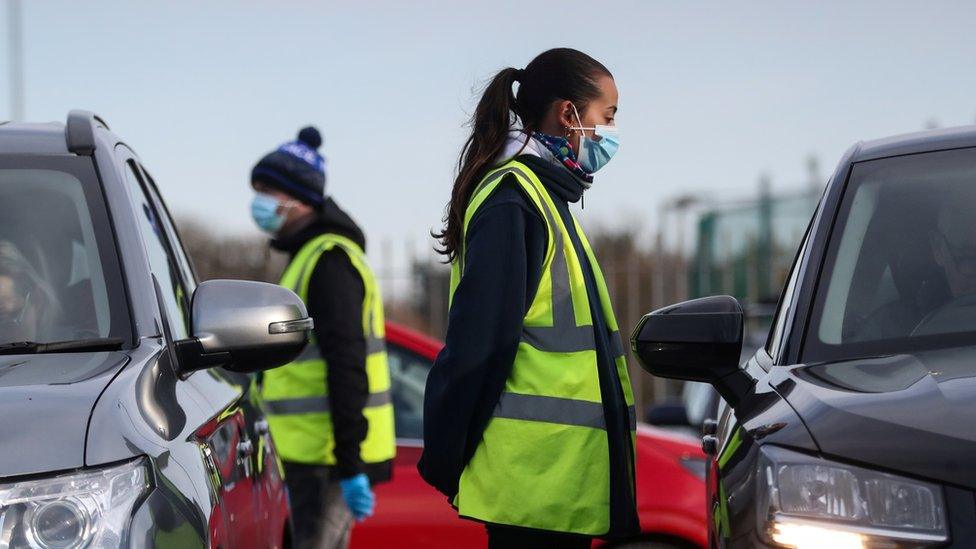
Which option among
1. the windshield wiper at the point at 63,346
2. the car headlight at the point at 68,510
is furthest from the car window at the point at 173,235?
the car headlight at the point at 68,510

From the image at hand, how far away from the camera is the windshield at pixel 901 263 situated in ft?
10.6

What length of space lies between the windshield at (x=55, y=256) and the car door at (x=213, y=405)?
7.4 inches

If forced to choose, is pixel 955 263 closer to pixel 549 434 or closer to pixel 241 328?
pixel 549 434

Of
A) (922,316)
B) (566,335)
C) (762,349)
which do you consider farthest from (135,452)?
(762,349)

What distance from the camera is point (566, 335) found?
3.43m

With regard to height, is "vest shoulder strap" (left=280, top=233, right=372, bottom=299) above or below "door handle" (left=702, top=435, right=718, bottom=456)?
above

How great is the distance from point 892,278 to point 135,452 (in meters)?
1.85

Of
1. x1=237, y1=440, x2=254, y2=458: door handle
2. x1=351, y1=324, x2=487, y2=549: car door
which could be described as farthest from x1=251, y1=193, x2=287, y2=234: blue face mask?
x1=237, y1=440, x2=254, y2=458: door handle

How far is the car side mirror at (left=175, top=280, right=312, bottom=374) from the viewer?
10.0 ft

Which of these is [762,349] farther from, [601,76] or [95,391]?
[95,391]

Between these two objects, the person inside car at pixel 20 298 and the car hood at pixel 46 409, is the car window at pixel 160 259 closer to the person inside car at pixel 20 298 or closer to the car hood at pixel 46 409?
the person inside car at pixel 20 298

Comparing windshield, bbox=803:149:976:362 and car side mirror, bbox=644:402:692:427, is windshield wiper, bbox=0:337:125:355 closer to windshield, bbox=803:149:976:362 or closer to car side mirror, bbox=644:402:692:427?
windshield, bbox=803:149:976:362

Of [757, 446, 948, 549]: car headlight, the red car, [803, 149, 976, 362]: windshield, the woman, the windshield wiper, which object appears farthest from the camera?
the red car

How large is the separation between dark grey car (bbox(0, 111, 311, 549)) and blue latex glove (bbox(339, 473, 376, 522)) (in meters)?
1.20
